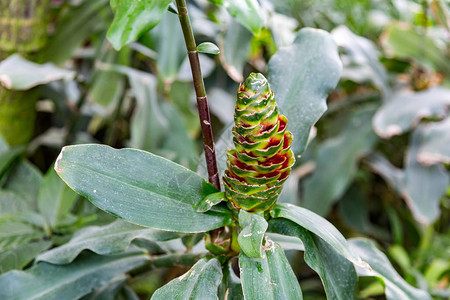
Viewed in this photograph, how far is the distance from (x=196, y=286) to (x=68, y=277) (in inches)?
7.3

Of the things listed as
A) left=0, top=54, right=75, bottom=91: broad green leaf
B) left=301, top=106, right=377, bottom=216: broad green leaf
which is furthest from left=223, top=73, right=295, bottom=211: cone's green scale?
left=301, top=106, right=377, bottom=216: broad green leaf

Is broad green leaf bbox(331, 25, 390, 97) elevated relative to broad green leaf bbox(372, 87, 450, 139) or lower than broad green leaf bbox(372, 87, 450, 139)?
elevated

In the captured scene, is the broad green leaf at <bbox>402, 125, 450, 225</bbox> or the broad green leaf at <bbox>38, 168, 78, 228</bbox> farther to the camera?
the broad green leaf at <bbox>402, 125, 450, 225</bbox>

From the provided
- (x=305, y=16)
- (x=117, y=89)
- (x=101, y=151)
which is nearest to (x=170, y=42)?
(x=117, y=89)

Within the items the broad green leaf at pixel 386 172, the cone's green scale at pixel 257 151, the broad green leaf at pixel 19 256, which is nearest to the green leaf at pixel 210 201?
the cone's green scale at pixel 257 151

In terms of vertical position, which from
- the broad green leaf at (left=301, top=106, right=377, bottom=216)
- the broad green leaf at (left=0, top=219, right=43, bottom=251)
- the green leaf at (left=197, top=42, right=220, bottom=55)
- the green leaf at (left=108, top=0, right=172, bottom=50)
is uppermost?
the green leaf at (left=108, top=0, right=172, bottom=50)

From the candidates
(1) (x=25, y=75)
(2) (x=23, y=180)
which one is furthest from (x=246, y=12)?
(2) (x=23, y=180)

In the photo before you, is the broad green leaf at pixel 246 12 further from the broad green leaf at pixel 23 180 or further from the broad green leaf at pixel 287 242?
the broad green leaf at pixel 23 180

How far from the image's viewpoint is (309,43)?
0.56m

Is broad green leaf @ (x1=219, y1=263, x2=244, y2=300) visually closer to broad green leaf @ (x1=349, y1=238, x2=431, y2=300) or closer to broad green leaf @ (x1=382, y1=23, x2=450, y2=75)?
broad green leaf @ (x1=349, y1=238, x2=431, y2=300)

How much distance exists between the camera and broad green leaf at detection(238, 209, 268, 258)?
1.23 feet

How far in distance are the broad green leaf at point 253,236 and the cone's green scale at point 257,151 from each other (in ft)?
0.08

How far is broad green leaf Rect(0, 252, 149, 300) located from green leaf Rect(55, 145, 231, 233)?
150mm

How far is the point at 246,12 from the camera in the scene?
17.4 inches
